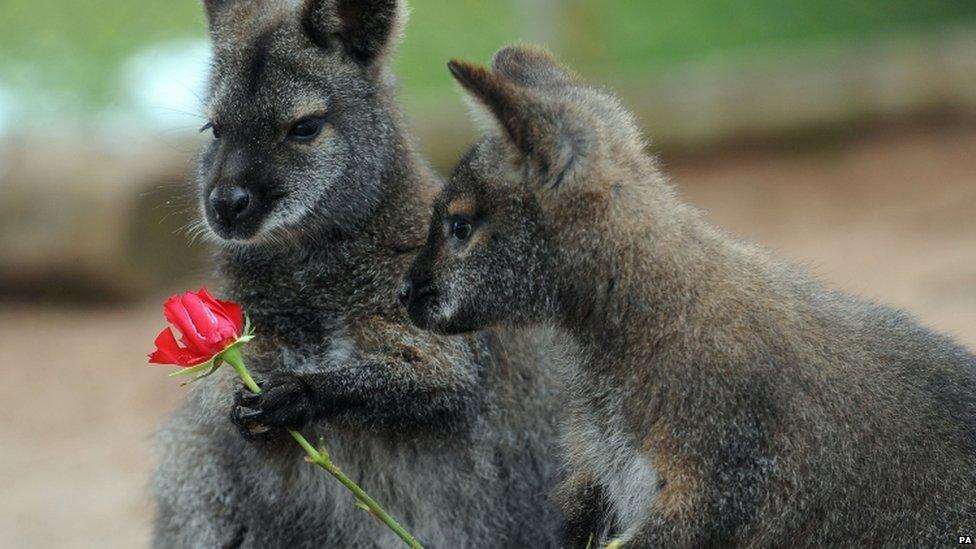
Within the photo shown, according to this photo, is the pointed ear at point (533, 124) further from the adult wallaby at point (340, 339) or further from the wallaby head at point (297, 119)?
the wallaby head at point (297, 119)

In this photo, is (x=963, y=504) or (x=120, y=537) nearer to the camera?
(x=963, y=504)

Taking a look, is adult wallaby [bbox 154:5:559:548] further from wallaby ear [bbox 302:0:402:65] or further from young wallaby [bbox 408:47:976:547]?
young wallaby [bbox 408:47:976:547]

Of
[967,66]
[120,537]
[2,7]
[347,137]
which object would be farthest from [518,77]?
[2,7]

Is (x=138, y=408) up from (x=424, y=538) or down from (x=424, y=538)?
down

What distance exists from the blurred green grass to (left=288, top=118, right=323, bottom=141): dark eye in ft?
29.6

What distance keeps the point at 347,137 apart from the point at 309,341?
0.83m

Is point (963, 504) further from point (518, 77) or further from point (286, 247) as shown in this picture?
point (286, 247)

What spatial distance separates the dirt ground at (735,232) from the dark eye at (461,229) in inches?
107

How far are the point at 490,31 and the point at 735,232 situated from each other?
9717mm

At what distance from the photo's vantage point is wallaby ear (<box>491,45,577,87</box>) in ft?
16.5

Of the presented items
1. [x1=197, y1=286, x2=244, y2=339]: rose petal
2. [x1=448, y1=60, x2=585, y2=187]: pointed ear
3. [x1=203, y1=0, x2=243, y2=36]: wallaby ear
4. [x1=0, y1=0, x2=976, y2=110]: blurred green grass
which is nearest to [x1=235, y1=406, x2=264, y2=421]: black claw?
[x1=197, y1=286, x2=244, y2=339]: rose petal

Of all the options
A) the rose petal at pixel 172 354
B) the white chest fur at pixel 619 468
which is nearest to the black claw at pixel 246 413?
the rose petal at pixel 172 354

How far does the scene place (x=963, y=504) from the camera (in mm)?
4863

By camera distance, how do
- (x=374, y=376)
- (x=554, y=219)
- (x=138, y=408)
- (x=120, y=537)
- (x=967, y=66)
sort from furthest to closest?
(x=967, y=66)
(x=138, y=408)
(x=120, y=537)
(x=374, y=376)
(x=554, y=219)
